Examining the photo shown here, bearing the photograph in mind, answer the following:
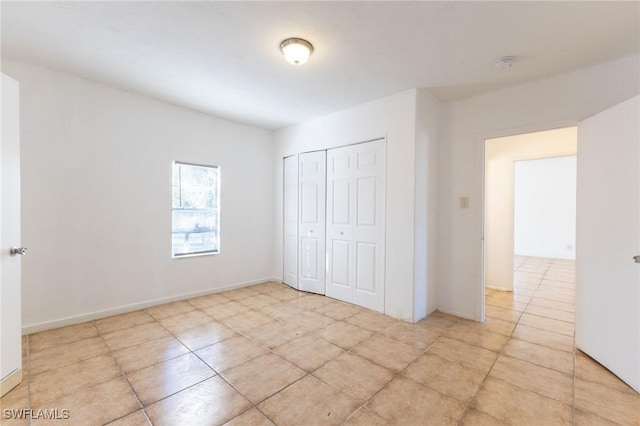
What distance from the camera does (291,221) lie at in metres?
4.72

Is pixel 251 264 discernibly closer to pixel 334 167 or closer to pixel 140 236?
pixel 140 236

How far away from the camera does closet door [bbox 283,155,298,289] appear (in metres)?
4.61

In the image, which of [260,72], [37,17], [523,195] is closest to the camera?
[37,17]

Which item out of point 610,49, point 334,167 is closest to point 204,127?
point 334,167

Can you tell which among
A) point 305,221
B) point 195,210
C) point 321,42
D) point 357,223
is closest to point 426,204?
point 357,223

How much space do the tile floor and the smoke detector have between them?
2.67m

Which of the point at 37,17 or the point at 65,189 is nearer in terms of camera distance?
the point at 37,17

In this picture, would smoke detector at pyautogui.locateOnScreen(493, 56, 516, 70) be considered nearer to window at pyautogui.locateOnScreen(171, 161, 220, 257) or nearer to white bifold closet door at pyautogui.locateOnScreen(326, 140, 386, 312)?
white bifold closet door at pyautogui.locateOnScreen(326, 140, 386, 312)

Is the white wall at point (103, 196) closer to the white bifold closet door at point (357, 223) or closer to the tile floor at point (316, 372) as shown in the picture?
the tile floor at point (316, 372)

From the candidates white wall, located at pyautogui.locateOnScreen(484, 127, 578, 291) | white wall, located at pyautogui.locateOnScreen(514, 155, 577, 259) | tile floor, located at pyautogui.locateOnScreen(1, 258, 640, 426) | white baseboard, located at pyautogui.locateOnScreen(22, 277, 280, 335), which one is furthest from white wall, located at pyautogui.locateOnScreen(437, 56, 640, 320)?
white wall, located at pyautogui.locateOnScreen(514, 155, 577, 259)

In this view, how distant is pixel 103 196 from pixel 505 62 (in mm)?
4503

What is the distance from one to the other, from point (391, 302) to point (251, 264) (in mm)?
2486

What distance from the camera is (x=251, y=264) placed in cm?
473

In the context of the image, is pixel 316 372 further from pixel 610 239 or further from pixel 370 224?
pixel 610 239
